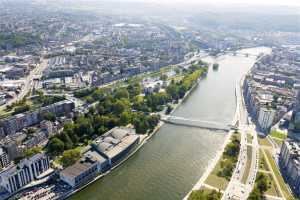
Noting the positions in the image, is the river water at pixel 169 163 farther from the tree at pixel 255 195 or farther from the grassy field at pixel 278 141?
the grassy field at pixel 278 141

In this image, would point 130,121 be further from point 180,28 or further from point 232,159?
point 180,28

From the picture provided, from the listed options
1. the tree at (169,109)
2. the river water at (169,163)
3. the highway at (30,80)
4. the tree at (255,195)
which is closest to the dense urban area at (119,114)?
the tree at (255,195)

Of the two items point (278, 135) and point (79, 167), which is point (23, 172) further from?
point (278, 135)

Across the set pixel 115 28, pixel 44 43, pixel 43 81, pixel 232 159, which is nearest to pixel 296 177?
pixel 232 159

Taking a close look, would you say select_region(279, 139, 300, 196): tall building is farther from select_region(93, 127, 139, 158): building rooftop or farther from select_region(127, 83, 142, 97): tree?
select_region(127, 83, 142, 97): tree

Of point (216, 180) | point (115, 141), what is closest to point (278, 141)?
point (216, 180)

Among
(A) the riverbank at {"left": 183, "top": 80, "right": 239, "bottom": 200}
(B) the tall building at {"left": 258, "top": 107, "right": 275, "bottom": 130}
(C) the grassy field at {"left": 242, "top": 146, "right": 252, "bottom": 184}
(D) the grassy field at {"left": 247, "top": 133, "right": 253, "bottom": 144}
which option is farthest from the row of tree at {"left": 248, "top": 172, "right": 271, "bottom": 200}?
(B) the tall building at {"left": 258, "top": 107, "right": 275, "bottom": 130}
